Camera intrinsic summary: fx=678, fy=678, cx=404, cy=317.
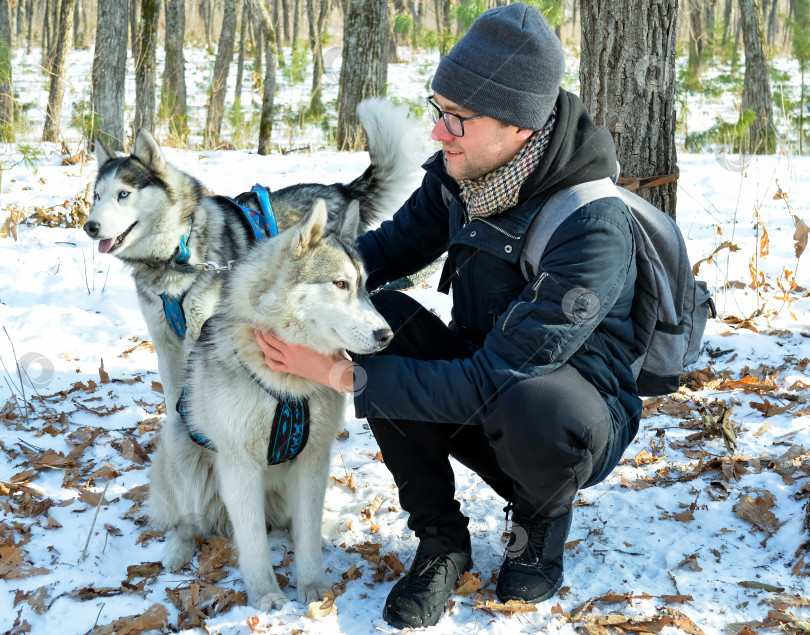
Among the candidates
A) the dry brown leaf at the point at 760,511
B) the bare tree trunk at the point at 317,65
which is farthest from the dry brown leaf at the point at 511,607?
the bare tree trunk at the point at 317,65

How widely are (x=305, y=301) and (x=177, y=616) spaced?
1068mm

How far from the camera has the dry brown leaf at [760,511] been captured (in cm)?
233

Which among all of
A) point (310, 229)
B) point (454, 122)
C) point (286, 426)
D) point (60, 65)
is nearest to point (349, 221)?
point (310, 229)

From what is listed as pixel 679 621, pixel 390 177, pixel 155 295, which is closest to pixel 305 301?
pixel 679 621

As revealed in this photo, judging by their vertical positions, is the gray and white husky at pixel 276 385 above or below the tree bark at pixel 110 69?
below

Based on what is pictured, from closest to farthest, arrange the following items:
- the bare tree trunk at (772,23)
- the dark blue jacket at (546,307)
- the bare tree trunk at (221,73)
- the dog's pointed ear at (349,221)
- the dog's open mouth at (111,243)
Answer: the dark blue jacket at (546,307) < the dog's pointed ear at (349,221) < the dog's open mouth at (111,243) < the bare tree trunk at (221,73) < the bare tree trunk at (772,23)

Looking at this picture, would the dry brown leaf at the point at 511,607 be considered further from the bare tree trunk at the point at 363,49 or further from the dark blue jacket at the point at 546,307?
the bare tree trunk at the point at 363,49

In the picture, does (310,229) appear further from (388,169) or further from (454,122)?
(388,169)

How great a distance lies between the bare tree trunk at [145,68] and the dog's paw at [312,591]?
793 cm

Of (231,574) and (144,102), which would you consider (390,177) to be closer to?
(231,574)

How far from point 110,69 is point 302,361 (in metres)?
6.95

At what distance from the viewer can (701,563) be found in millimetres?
2199

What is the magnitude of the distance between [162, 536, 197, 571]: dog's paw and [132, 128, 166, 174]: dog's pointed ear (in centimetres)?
199

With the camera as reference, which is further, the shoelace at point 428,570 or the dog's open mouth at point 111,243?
the dog's open mouth at point 111,243
